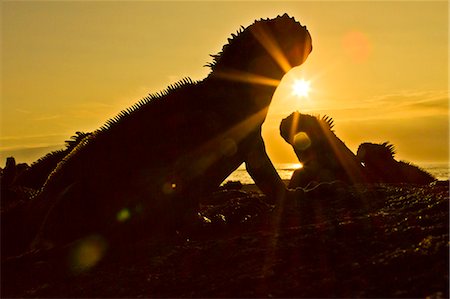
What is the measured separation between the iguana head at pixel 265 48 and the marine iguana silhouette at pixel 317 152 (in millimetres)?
3531

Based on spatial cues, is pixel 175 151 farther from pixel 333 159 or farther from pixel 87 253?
pixel 333 159

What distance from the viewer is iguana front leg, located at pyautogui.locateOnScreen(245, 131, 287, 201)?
355 inches

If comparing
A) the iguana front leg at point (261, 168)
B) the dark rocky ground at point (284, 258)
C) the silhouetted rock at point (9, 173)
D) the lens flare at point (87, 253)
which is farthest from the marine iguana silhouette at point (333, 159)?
the lens flare at point (87, 253)

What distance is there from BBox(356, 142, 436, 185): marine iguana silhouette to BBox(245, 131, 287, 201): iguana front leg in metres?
3.93

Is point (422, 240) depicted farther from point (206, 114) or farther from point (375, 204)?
point (206, 114)

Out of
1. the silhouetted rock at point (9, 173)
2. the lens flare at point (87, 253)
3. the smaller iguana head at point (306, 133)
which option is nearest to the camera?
the lens flare at point (87, 253)

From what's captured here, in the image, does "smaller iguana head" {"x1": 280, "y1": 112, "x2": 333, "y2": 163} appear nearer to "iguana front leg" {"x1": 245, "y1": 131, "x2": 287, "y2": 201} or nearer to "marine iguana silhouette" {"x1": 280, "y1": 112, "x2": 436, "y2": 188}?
"marine iguana silhouette" {"x1": 280, "y1": 112, "x2": 436, "y2": 188}

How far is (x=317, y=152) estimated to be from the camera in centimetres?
1321

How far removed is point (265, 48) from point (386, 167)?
5.00 meters

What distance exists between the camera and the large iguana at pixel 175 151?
24.3 ft

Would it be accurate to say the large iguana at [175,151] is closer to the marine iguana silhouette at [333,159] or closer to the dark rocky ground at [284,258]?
the dark rocky ground at [284,258]

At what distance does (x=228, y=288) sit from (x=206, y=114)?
426cm

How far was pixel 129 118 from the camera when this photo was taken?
27.4 ft

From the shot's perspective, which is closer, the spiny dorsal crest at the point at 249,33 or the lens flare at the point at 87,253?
the lens flare at the point at 87,253
